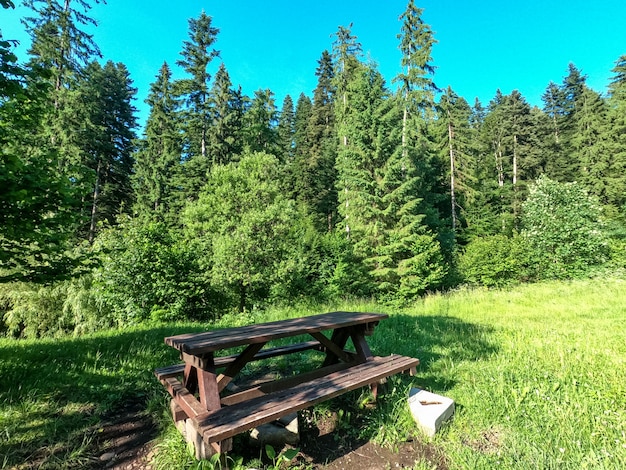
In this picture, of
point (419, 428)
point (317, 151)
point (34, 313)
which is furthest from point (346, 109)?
point (419, 428)

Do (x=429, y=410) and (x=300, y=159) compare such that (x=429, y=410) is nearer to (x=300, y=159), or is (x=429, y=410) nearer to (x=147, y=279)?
(x=147, y=279)

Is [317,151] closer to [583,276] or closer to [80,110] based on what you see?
[80,110]

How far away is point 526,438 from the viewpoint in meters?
2.48

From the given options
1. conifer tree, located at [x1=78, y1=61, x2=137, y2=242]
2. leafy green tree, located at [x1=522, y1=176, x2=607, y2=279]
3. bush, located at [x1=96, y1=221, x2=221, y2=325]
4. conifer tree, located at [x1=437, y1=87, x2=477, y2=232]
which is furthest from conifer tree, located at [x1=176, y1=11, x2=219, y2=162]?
leafy green tree, located at [x1=522, y1=176, x2=607, y2=279]

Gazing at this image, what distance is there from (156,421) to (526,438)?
3.31 meters

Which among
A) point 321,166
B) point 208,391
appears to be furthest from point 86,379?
point 321,166

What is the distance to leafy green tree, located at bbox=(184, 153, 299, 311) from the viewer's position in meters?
11.9

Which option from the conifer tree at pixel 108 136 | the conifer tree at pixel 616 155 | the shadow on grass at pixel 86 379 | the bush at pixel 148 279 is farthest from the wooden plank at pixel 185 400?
the conifer tree at pixel 616 155

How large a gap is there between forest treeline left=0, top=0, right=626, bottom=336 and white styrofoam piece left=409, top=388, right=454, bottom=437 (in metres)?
4.47

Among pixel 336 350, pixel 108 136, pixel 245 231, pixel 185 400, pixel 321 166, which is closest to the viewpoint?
pixel 185 400

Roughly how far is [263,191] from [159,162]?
12200mm

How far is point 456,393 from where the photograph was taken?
132 inches

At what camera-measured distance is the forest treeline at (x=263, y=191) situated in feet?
14.8

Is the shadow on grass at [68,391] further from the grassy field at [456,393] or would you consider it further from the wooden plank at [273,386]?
the wooden plank at [273,386]
